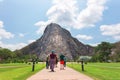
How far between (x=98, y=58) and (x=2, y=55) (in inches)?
2156

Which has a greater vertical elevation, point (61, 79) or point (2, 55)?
point (2, 55)

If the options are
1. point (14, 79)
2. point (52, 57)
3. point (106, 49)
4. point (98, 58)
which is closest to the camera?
point (14, 79)

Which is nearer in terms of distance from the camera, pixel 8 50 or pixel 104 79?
pixel 104 79

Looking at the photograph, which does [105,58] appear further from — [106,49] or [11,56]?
[11,56]

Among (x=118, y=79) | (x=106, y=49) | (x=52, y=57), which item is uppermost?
(x=106, y=49)

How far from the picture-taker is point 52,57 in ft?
135

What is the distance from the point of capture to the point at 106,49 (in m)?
182

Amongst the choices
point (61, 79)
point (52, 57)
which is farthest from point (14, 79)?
point (52, 57)

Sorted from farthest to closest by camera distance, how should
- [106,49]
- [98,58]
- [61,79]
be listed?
[106,49], [98,58], [61,79]

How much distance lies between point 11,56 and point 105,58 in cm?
5447

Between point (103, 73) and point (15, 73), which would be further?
point (15, 73)

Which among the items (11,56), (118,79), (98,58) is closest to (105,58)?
(98,58)

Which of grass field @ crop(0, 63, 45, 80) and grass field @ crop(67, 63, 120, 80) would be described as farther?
grass field @ crop(0, 63, 45, 80)

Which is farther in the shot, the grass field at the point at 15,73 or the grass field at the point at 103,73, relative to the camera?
the grass field at the point at 15,73
